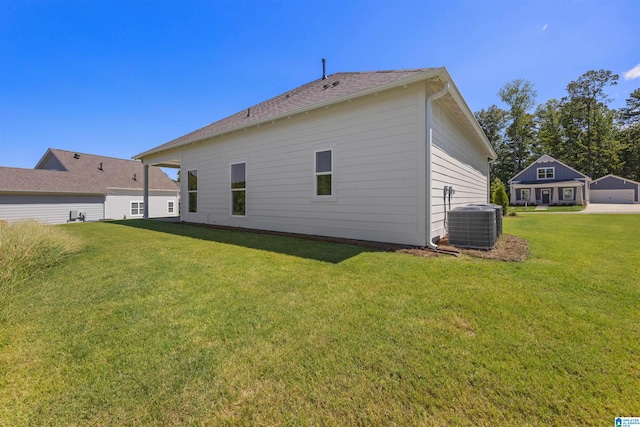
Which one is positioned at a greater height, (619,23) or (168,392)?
(619,23)

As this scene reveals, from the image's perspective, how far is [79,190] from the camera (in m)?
18.2

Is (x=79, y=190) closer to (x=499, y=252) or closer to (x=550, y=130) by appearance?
(x=499, y=252)

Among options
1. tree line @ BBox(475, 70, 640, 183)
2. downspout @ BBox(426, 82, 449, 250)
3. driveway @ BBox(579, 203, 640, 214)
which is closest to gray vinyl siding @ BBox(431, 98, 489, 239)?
downspout @ BBox(426, 82, 449, 250)

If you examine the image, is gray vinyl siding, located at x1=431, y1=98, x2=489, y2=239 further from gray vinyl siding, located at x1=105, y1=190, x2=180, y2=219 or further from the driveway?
gray vinyl siding, located at x1=105, y1=190, x2=180, y2=219

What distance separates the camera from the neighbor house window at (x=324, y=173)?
21.2 ft

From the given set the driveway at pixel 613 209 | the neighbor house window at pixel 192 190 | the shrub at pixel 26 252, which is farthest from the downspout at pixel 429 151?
the driveway at pixel 613 209

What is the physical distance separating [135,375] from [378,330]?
1759mm

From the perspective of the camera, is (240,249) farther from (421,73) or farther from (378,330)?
(421,73)

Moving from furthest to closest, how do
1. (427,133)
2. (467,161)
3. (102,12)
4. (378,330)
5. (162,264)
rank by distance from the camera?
1. (467,161)
2. (102,12)
3. (427,133)
4. (162,264)
5. (378,330)

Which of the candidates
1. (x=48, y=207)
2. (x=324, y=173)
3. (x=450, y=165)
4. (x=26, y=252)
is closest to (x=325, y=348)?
(x=324, y=173)

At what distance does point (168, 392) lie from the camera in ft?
4.88

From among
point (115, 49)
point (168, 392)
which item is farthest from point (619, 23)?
point (115, 49)

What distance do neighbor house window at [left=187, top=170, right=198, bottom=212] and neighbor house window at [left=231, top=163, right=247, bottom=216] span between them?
8.61 ft

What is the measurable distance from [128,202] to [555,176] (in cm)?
4428
